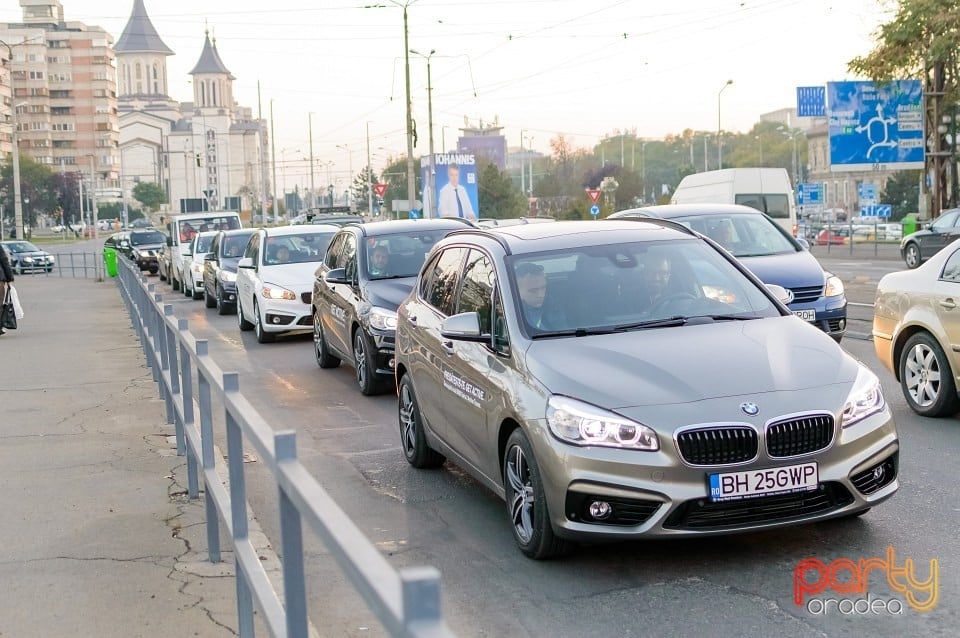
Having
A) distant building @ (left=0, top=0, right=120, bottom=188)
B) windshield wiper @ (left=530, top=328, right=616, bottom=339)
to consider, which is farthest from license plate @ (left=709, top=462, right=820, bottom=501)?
distant building @ (left=0, top=0, right=120, bottom=188)

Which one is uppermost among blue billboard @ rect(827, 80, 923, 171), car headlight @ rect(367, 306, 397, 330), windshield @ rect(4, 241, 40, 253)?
blue billboard @ rect(827, 80, 923, 171)

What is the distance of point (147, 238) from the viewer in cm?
4997

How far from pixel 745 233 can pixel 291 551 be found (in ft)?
38.8

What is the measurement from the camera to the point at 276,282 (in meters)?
17.3

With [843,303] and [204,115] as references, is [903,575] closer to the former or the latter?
[843,303]

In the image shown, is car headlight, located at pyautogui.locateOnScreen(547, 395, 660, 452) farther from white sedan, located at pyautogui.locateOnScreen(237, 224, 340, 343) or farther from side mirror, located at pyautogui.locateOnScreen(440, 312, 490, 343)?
white sedan, located at pyautogui.locateOnScreen(237, 224, 340, 343)

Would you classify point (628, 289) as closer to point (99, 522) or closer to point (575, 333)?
point (575, 333)

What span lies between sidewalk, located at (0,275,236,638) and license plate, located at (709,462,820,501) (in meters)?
2.06

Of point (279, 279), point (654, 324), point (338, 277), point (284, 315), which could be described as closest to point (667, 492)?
point (654, 324)

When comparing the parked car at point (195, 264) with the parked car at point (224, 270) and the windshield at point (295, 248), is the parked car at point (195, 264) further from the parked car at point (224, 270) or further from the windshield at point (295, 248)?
the windshield at point (295, 248)

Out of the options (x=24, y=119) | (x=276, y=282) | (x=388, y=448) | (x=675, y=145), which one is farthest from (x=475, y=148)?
(x=388, y=448)

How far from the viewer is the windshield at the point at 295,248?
18.4 meters

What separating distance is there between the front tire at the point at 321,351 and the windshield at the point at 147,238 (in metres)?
37.1

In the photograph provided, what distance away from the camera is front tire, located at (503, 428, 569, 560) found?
5508mm
